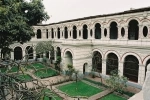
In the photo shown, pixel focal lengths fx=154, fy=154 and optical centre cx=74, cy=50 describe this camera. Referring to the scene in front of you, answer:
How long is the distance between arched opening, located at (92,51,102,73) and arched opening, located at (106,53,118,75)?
1324 millimetres

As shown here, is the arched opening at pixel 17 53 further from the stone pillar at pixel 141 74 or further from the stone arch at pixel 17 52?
the stone pillar at pixel 141 74

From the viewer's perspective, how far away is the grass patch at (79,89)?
15930 mm

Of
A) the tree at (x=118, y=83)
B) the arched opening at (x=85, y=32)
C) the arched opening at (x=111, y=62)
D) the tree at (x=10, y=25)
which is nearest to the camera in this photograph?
the tree at (x=10, y=25)

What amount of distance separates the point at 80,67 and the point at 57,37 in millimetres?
10987

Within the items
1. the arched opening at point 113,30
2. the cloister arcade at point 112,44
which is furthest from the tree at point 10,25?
the arched opening at point 113,30

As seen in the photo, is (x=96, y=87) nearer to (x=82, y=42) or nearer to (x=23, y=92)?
(x=82, y=42)

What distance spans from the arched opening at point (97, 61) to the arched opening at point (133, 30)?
4926 millimetres

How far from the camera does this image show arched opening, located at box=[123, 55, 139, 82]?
58.3 ft

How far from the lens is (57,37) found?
29.9 meters

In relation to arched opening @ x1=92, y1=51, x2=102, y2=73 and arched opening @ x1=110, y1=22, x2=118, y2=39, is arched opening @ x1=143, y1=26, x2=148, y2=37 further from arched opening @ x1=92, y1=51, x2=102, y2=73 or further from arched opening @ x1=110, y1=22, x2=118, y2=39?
arched opening @ x1=92, y1=51, x2=102, y2=73

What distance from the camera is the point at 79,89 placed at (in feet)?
55.9

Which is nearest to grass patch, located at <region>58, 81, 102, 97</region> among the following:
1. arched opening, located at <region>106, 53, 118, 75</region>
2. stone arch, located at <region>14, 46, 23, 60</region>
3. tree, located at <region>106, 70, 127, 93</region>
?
tree, located at <region>106, 70, 127, 93</region>

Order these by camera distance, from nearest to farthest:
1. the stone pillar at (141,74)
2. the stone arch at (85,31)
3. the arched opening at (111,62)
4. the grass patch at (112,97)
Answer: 1. the grass patch at (112,97)
2. the stone pillar at (141,74)
3. the arched opening at (111,62)
4. the stone arch at (85,31)

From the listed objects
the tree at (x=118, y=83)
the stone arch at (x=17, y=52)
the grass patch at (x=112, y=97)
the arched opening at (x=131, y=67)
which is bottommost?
the grass patch at (x=112, y=97)
